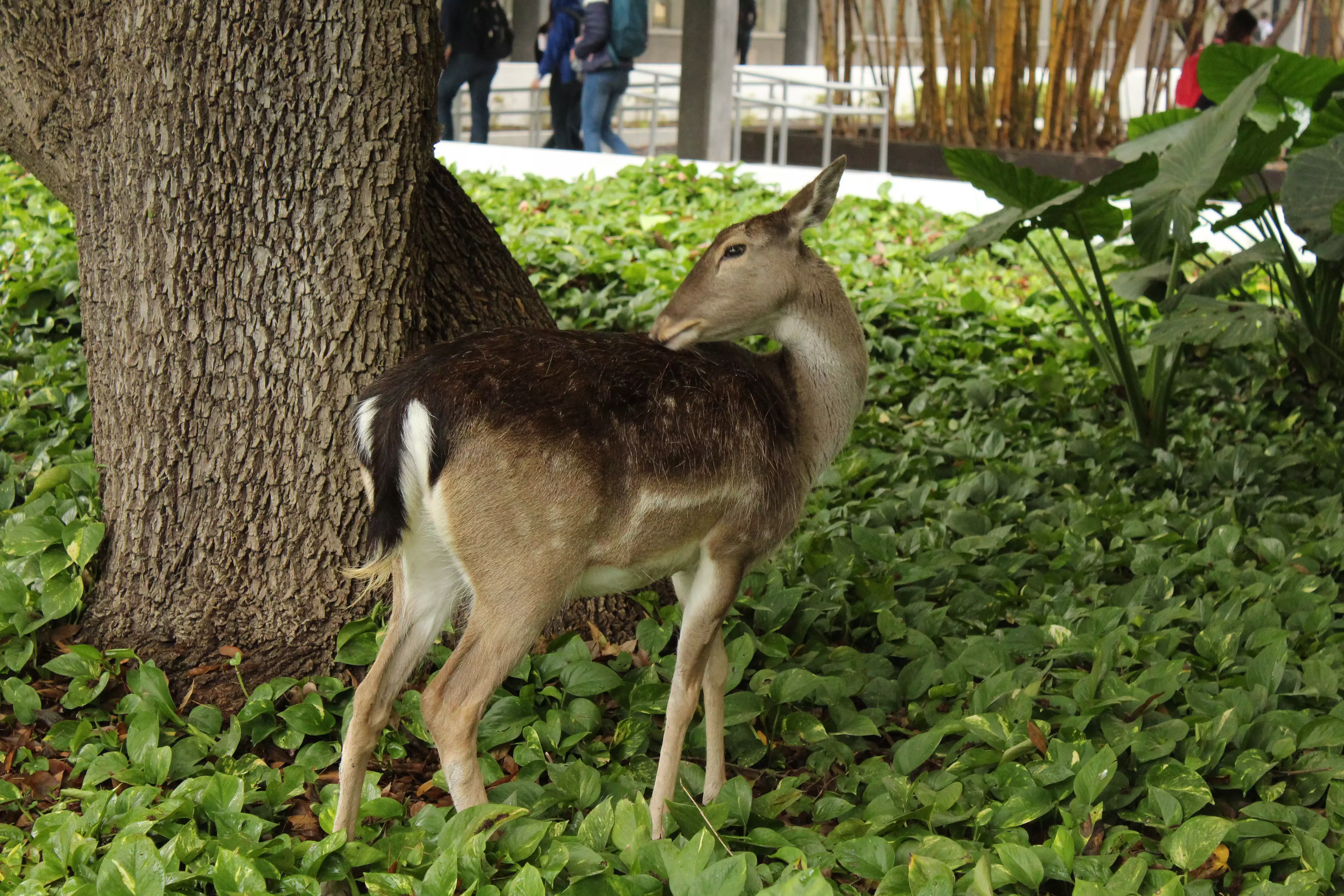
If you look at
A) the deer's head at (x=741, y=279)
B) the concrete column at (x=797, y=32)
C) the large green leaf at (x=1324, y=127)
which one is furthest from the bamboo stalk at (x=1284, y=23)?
the deer's head at (x=741, y=279)

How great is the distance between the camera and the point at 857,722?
336 cm

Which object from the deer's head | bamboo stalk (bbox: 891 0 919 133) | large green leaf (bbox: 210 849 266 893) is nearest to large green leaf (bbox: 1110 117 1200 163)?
the deer's head

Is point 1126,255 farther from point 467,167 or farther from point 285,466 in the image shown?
point 467,167

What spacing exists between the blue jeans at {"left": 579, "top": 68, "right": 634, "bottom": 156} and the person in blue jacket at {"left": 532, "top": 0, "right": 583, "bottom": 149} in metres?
0.20

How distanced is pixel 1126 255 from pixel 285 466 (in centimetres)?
442

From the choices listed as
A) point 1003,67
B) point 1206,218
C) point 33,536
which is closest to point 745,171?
point 1003,67

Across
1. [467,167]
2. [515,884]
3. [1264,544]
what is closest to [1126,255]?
[1264,544]

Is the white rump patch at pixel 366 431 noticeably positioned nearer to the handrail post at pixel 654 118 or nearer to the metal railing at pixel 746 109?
the metal railing at pixel 746 109

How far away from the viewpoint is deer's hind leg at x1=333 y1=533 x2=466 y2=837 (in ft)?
9.27

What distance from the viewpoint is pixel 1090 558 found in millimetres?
4332

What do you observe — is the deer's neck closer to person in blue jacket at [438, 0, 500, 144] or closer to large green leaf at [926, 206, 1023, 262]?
large green leaf at [926, 206, 1023, 262]

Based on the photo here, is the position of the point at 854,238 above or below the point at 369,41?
below

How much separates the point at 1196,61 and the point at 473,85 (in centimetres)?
588

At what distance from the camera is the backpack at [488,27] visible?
10.5 m
